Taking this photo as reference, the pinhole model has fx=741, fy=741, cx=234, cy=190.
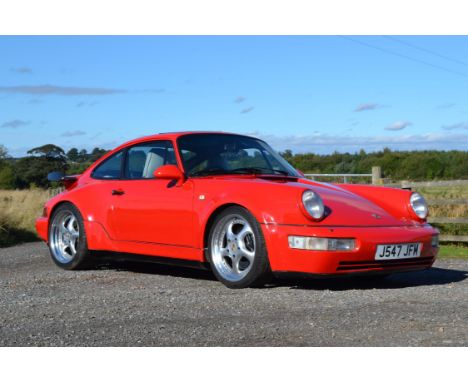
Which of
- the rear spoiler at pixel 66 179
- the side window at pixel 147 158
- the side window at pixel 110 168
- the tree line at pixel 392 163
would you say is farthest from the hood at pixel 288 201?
the tree line at pixel 392 163

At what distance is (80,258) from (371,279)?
3.09 metres

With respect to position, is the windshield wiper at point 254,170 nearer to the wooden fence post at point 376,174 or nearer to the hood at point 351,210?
the hood at point 351,210

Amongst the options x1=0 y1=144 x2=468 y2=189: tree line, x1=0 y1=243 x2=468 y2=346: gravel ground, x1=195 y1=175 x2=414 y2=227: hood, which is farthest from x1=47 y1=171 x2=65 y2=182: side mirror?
x1=0 y1=144 x2=468 y2=189: tree line

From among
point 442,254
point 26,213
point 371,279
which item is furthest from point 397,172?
point 371,279

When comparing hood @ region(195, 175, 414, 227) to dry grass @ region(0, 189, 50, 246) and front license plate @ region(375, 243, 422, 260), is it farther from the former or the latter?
dry grass @ region(0, 189, 50, 246)

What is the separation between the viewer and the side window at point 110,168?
26.2ft

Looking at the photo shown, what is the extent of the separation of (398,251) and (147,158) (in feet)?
9.13

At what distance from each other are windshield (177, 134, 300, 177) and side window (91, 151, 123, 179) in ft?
2.98

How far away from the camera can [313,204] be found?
615cm

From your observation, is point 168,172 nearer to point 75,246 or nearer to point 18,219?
point 75,246

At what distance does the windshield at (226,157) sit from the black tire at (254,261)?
768mm

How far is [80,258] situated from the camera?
798cm

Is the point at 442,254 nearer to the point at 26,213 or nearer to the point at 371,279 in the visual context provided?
the point at 371,279

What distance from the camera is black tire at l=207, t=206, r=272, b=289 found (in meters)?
6.19
